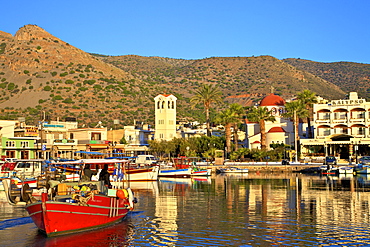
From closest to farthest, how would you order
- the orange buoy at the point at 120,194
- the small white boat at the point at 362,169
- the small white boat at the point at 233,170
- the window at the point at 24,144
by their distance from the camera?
the orange buoy at the point at 120,194 < the small white boat at the point at 362,169 < the window at the point at 24,144 < the small white boat at the point at 233,170

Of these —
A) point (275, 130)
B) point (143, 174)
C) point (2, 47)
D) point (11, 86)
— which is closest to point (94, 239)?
point (143, 174)

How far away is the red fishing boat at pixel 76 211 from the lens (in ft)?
77.3

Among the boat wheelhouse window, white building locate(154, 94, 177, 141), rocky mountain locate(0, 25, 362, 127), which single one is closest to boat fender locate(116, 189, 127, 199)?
the boat wheelhouse window

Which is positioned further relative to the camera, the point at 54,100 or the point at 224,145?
the point at 54,100

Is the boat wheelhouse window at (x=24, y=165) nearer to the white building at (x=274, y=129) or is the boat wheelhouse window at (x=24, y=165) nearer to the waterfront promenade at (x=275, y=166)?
the waterfront promenade at (x=275, y=166)

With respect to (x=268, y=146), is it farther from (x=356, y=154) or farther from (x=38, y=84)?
(x=38, y=84)

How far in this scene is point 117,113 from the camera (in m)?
142

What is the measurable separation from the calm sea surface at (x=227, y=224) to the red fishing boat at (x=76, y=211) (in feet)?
1.54

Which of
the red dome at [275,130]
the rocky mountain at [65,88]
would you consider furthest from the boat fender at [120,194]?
the rocky mountain at [65,88]

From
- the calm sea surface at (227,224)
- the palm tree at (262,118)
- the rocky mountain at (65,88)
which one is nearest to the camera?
the calm sea surface at (227,224)

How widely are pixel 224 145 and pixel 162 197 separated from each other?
188 ft

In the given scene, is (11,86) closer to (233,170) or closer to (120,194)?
A: (233,170)

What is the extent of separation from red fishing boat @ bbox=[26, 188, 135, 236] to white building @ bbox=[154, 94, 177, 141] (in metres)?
78.1

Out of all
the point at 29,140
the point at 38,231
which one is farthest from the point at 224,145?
the point at 38,231
